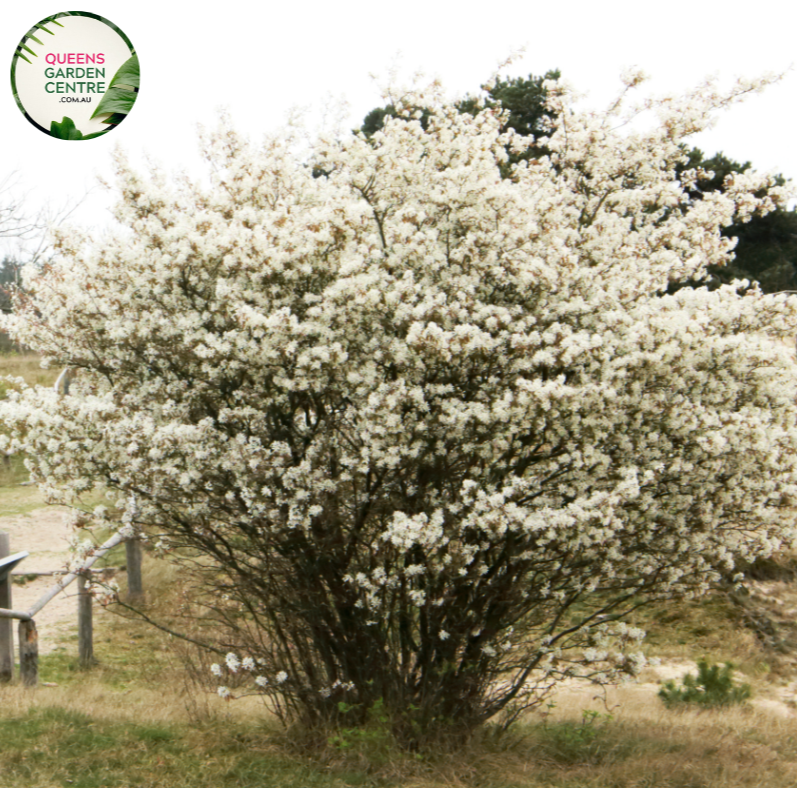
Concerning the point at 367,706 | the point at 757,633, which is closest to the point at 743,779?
the point at 367,706

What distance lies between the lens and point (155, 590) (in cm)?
1312

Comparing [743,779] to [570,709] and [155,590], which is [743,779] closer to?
[570,709]

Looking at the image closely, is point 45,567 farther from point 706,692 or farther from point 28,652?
point 706,692

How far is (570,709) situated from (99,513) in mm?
5196

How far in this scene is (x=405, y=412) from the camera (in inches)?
220

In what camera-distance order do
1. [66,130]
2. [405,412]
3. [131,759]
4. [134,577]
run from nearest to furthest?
[405,412]
[131,759]
[66,130]
[134,577]

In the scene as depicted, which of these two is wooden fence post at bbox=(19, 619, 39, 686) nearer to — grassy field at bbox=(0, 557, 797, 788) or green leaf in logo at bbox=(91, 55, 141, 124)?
grassy field at bbox=(0, 557, 797, 788)

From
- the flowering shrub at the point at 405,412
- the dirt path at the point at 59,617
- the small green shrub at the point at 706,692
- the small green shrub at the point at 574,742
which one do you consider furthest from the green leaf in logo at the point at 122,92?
the small green shrub at the point at 706,692

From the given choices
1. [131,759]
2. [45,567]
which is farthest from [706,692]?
[45,567]

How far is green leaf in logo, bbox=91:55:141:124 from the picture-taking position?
8.48 m

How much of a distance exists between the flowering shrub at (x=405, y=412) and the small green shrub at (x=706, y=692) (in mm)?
3004

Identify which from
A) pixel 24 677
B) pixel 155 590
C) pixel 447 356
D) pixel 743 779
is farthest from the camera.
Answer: pixel 155 590

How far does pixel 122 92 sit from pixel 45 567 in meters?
7.65

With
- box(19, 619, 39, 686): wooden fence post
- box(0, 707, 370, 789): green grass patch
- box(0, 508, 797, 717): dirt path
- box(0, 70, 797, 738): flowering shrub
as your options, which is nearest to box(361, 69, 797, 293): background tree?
box(0, 508, 797, 717): dirt path
